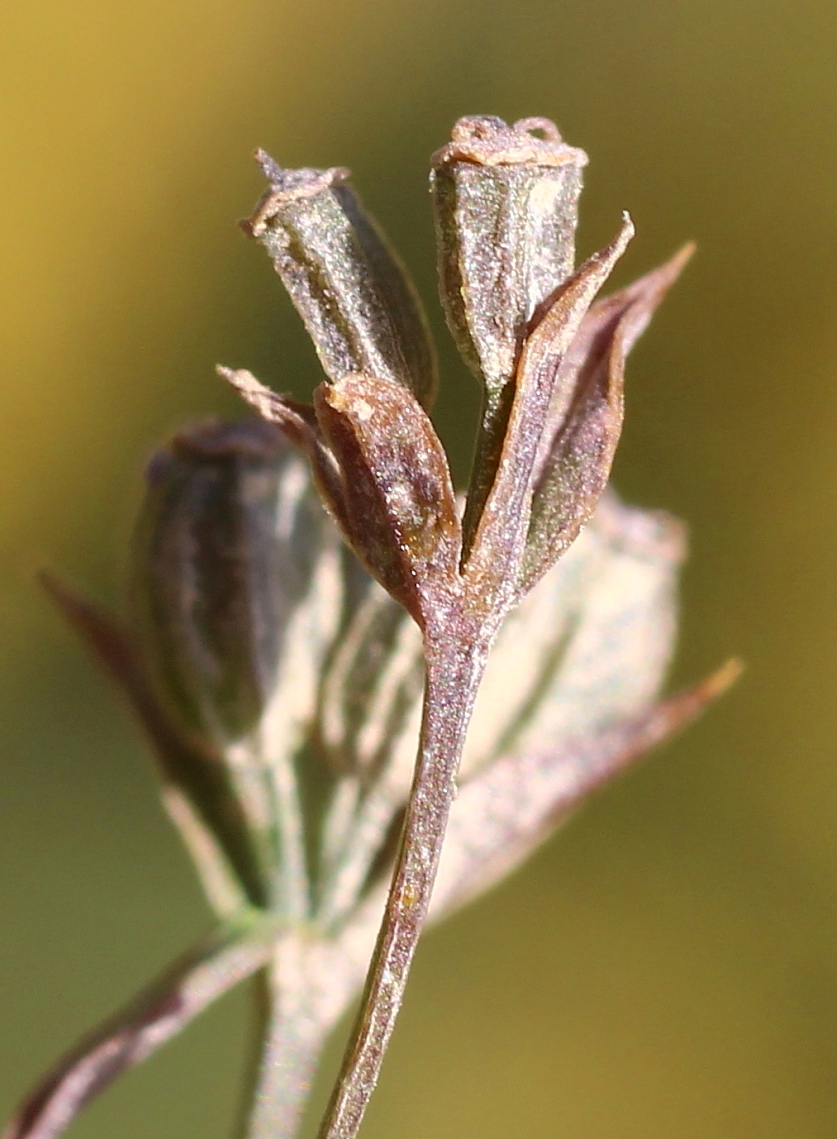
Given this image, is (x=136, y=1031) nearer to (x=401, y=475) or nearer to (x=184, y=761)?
(x=184, y=761)

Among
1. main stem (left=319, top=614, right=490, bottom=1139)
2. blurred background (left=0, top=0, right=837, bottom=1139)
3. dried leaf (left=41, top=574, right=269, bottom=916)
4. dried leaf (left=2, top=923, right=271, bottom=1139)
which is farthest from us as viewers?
blurred background (left=0, top=0, right=837, bottom=1139)

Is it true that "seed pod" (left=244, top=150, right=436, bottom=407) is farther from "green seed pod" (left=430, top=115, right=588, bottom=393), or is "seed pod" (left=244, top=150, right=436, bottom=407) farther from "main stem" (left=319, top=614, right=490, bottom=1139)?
"main stem" (left=319, top=614, right=490, bottom=1139)

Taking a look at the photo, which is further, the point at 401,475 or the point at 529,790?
the point at 529,790

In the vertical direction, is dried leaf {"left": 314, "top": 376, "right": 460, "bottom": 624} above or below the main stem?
above

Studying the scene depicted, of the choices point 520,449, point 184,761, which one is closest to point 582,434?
point 520,449

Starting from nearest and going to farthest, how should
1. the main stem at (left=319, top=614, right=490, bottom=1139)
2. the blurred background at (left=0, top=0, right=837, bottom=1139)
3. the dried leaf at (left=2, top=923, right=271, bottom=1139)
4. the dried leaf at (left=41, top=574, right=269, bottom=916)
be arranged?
1. the main stem at (left=319, top=614, right=490, bottom=1139)
2. the dried leaf at (left=2, top=923, right=271, bottom=1139)
3. the dried leaf at (left=41, top=574, right=269, bottom=916)
4. the blurred background at (left=0, top=0, right=837, bottom=1139)

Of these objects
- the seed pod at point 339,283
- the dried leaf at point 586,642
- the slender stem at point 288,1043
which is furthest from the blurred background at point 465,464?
the seed pod at point 339,283

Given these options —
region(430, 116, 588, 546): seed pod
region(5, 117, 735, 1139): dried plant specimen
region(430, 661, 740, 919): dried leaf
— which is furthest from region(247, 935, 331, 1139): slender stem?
region(430, 116, 588, 546): seed pod
